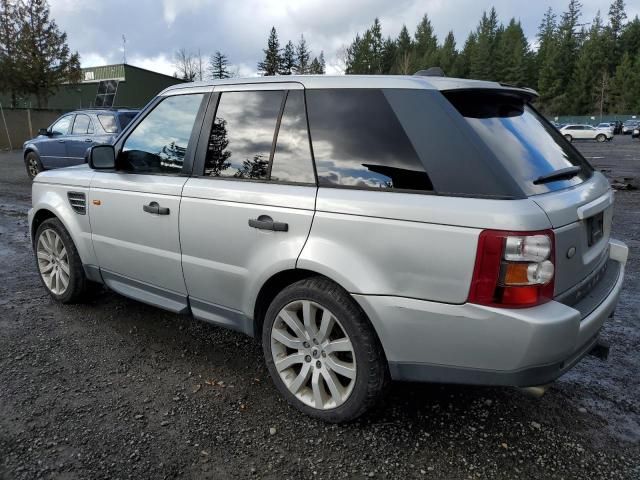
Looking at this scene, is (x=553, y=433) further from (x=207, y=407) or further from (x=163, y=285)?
(x=163, y=285)

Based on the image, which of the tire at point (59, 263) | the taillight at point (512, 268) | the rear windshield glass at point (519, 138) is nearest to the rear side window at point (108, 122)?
the tire at point (59, 263)

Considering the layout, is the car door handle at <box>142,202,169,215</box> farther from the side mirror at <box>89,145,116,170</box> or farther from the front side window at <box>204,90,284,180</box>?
the side mirror at <box>89,145,116,170</box>

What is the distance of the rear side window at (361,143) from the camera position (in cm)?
241

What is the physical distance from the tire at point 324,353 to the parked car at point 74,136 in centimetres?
881

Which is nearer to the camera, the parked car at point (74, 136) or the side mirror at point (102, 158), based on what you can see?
the side mirror at point (102, 158)

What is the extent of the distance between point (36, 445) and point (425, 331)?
6.68 feet

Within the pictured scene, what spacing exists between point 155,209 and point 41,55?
3514 centimetres

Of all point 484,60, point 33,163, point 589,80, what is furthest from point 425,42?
point 33,163

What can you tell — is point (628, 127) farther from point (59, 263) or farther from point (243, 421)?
point (243, 421)

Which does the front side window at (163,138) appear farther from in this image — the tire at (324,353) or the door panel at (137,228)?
the tire at (324,353)

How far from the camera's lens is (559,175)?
2547 mm

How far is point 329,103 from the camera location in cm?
274

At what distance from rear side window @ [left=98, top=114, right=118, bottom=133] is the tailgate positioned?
33.4 feet

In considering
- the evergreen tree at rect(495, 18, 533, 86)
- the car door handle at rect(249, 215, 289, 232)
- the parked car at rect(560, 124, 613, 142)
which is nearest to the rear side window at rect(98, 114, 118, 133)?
the car door handle at rect(249, 215, 289, 232)
